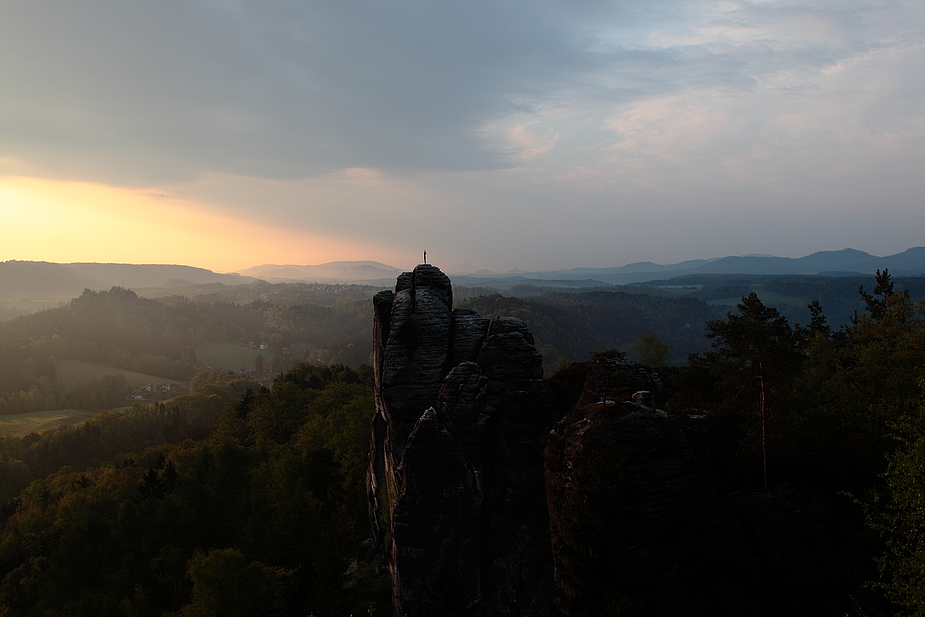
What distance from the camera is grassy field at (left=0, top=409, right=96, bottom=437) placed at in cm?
12753

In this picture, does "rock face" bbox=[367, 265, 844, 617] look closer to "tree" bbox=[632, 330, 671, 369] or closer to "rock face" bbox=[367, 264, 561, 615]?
"rock face" bbox=[367, 264, 561, 615]

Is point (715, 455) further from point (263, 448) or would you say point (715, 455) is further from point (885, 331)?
point (263, 448)

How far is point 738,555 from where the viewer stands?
49.2 ft

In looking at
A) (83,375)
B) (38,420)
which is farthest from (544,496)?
(83,375)

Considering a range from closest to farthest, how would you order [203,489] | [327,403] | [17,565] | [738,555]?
[738,555] → [203,489] → [17,565] → [327,403]

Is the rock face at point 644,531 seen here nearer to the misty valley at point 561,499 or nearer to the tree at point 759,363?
the misty valley at point 561,499

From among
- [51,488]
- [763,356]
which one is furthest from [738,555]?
[51,488]

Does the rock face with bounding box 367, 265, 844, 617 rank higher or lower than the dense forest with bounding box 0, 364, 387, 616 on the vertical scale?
higher

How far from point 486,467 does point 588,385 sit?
643 cm

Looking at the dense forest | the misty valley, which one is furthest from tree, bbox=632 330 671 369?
the dense forest

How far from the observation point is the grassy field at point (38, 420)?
418 feet

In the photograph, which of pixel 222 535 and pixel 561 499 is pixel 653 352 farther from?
pixel 222 535

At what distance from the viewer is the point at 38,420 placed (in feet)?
452

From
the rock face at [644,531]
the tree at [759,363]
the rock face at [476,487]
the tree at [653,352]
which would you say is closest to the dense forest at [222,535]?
the rock face at [476,487]
